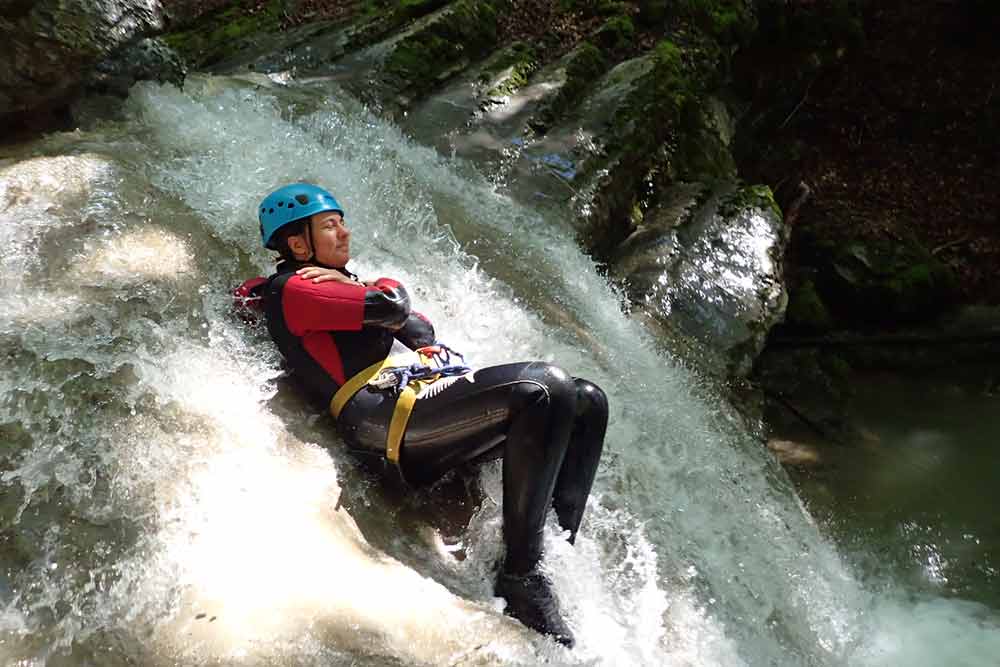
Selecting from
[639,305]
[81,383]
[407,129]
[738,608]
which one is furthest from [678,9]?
[81,383]

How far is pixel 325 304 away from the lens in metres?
3.15

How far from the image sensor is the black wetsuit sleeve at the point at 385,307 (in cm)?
319

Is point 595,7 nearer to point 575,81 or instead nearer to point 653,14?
point 653,14

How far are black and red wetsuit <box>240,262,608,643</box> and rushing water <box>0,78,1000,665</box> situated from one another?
0.20 meters

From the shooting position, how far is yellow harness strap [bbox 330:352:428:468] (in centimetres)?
317

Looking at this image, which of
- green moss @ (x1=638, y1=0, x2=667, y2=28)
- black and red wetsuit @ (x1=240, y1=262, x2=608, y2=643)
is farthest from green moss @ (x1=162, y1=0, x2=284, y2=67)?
black and red wetsuit @ (x1=240, y1=262, x2=608, y2=643)

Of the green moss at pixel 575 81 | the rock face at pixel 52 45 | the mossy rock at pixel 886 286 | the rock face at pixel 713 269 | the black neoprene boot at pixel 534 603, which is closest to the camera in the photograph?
the black neoprene boot at pixel 534 603

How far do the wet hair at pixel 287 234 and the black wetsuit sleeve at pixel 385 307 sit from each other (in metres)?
0.47

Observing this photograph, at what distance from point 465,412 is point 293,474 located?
0.75 m

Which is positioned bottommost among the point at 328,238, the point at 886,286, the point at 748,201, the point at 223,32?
the point at 886,286

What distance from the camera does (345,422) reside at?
3262mm

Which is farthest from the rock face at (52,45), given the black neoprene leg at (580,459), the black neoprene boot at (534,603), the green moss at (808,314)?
the green moss at (808,314)

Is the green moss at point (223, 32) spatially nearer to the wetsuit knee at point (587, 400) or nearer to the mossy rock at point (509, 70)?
the mossy rock at point (509, 70)

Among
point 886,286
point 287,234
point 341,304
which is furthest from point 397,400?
point 886,286
